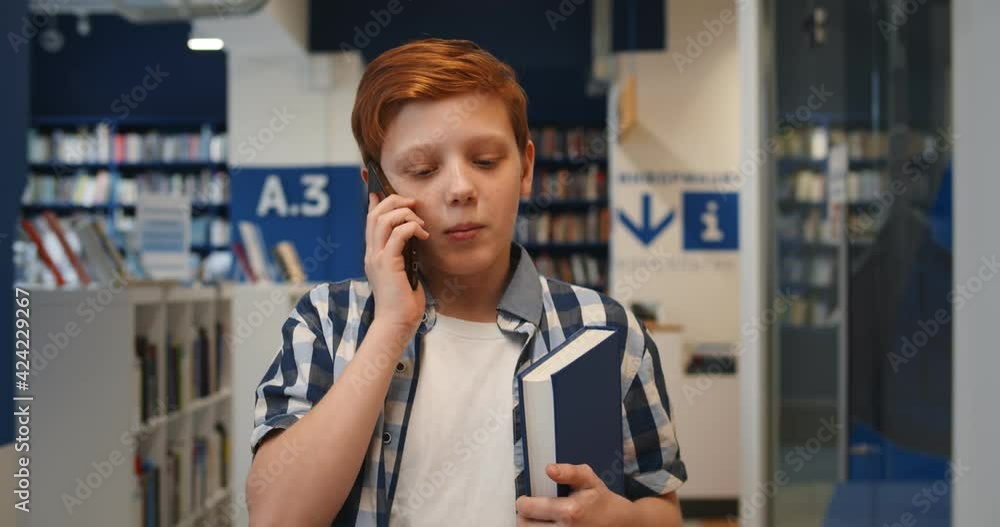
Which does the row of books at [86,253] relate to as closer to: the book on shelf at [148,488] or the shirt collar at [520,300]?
the book on shelf at [148,488]

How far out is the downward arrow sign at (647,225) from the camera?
7449 millimetres

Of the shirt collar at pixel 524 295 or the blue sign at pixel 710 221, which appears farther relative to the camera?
the blue sign at pixel 710 221

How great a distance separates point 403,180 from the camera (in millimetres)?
1062

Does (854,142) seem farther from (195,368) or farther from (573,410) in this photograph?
(195,368)

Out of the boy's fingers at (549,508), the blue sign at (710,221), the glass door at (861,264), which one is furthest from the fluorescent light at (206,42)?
the boy's fingers at (549,508)

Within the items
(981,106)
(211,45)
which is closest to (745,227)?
(981,106)

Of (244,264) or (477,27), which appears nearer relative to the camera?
(244,264)

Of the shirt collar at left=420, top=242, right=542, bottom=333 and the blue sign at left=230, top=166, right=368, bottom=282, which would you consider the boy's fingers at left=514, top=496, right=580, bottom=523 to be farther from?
the blue sign at left=230, top=166, right=368, bottom=282

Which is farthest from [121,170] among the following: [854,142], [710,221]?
[854,142]

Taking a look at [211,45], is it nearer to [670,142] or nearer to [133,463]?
[670,142]

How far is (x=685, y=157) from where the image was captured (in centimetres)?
746

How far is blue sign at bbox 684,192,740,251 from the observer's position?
7.41 metres

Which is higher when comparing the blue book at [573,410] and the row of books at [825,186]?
the row of books at [825,186]

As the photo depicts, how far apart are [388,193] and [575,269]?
28.3 feet
